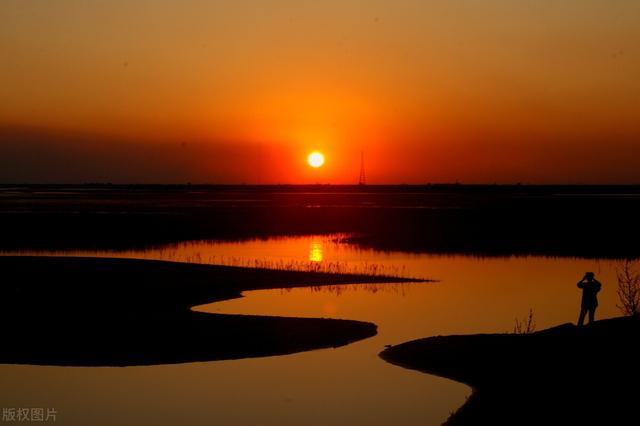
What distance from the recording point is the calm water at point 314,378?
1655cm

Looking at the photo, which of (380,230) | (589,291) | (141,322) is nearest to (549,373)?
(589,291)

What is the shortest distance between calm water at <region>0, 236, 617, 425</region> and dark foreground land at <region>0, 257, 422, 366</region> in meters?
0.86

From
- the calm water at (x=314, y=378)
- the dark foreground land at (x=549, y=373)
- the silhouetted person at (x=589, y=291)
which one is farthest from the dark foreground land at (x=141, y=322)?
the silhouetted person at (x=589, y=291)

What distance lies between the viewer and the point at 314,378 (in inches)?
747

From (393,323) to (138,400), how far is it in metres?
10.2

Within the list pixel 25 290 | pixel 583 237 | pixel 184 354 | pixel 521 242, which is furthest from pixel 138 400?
pixel 583 237

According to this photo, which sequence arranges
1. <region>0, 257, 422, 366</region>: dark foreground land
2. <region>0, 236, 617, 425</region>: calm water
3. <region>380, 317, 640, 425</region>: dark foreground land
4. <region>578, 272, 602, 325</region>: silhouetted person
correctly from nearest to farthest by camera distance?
<region>380, 317, 640, 425</region>: dark foreground land
<region>0, 236, 617, 425</region>: calm water
<region>578, 272, 602, 325</region>: silhouetted person
<region>0, 257, 422, 366</region>: dark foreground land

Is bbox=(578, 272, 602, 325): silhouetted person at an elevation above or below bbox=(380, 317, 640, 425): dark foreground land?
above

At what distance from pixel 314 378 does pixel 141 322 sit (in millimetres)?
7593

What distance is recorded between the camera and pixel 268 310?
27500mm

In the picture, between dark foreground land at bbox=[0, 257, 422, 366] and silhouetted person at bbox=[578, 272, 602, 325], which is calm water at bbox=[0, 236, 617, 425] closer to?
dark foreground land at bbox=[0, 257, 422, 366]

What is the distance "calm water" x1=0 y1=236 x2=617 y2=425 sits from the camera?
54.3 feet

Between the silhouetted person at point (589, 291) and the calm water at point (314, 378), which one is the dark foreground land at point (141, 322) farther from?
the silhouetted person at point (589, 291)

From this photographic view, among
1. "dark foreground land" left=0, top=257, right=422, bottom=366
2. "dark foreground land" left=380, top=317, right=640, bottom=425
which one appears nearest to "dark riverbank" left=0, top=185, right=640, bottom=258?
"dark foreground land" left=0, top=257, right=422, bottom=366
